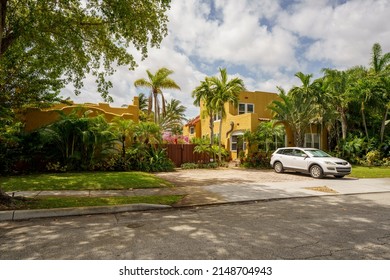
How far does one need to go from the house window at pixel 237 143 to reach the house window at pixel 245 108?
301 centimetres

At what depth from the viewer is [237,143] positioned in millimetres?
22266

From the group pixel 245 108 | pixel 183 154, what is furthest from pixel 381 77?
pixel 183 154

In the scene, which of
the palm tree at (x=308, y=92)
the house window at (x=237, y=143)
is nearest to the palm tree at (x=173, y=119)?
the house window at (x=237, y=143)

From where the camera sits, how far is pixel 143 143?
52.0 feet

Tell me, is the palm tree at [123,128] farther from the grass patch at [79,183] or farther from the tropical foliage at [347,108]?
the tropical foliage at [347,108]

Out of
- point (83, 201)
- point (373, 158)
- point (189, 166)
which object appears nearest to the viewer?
point (83, 201)

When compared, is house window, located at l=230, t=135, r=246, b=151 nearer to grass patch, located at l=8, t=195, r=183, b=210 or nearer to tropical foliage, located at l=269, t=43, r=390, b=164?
tropical foliage, located at l=269, t=43, r=390, b=164

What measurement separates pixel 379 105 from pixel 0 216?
25.6 meters

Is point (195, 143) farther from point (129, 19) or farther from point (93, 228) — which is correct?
point (93, 228)

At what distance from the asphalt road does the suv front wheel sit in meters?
6.56

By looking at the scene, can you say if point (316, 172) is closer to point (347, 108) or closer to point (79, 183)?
point (79, 183)

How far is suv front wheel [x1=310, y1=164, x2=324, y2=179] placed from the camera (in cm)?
1332

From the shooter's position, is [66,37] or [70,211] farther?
[66,37]

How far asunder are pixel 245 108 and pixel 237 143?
4.53 metres
